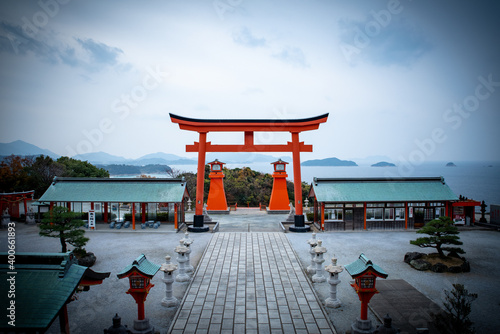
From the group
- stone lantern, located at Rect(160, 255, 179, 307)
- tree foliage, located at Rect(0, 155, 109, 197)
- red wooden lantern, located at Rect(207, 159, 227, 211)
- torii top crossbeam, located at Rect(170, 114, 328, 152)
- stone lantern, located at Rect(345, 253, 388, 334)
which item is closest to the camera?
stone lantern, located at Rect(345, 253, 388, 334)

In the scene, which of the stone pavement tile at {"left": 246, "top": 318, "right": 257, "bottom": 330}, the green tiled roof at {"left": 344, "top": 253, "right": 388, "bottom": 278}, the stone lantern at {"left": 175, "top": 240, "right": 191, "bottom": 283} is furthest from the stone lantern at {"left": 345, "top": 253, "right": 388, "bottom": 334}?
the stone lantern at {"left": 175, "top": 240, "right": 191, "bottom": 283}

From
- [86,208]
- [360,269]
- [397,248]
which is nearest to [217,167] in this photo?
[86,208]

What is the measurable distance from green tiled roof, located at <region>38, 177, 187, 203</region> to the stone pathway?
657 cm

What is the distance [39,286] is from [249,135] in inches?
548

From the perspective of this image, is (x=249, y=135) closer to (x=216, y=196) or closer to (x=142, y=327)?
(x=216, y=196)

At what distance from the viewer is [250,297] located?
9047mm

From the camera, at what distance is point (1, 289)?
509 centimetres

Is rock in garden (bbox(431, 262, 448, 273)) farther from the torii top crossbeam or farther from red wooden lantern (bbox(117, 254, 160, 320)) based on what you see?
red wooden lantern (bbox(117, 254, 160, 320))

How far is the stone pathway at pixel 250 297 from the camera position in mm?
7516

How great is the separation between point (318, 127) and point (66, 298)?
1539 cm

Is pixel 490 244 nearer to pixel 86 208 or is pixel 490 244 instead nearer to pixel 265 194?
pixel 265 194

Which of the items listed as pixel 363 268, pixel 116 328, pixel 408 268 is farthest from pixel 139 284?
pixel 408 268

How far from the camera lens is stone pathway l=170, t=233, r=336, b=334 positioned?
7516 millimetres

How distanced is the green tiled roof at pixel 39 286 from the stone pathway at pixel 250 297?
10.0 feet
